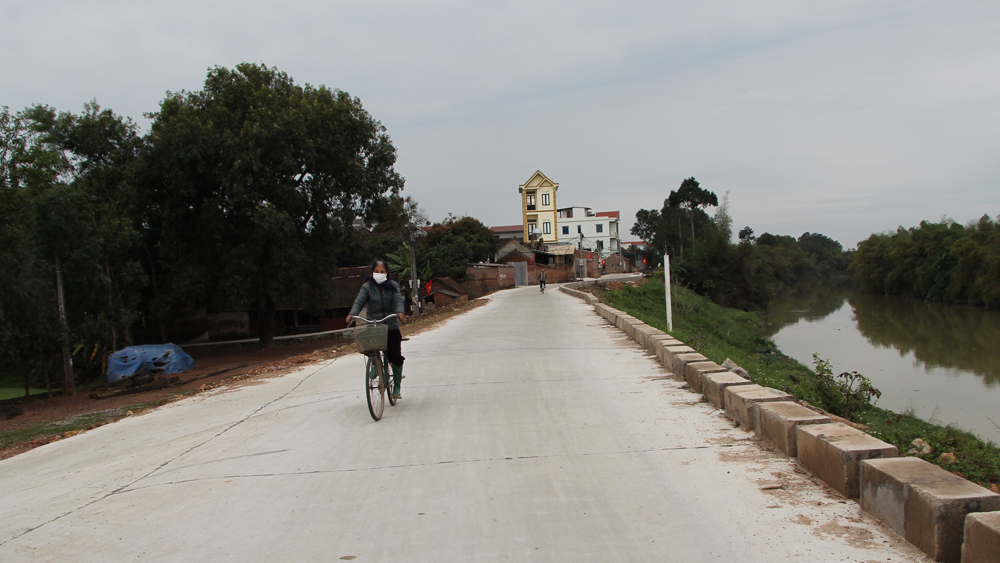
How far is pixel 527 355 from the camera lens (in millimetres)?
11258

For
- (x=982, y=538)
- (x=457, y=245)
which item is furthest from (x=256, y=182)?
(x=457, y=245)

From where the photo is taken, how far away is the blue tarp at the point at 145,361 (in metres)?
23.0

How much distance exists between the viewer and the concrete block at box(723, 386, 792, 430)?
549cm

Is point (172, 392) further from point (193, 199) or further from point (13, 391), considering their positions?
point (13, 391)

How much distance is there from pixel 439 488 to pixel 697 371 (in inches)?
154

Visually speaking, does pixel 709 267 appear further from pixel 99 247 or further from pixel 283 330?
pixel 99 247

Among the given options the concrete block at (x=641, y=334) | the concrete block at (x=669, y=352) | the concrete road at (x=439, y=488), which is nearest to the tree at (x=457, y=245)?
the concrete block at (x=641, y=334)

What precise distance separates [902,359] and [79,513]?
2819 centimetres

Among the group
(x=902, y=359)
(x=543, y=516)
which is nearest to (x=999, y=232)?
(x=902, y=359)

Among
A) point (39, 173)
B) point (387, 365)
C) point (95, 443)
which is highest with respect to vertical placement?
point (39, 173)

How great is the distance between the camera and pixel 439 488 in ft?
14.5

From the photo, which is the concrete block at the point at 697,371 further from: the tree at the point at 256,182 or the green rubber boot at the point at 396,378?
the tree at the point at 256,182

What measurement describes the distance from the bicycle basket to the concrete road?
0.78 m

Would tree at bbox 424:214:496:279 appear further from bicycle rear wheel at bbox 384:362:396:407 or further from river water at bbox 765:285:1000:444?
bicycle rear wheel at bbox 384:362:396:407
